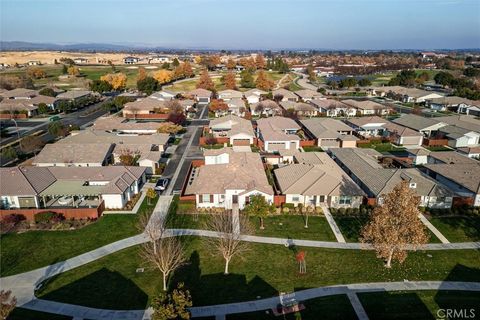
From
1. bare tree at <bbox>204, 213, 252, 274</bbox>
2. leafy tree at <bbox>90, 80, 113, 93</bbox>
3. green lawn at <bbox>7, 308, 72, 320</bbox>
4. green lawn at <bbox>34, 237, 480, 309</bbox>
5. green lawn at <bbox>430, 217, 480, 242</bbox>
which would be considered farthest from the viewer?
leafy tree at <bbox>90, 80, 113, 93</bbox>

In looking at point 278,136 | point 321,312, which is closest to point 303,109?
point 278,136

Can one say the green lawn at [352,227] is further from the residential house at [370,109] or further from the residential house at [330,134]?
the residential house at [370,109]

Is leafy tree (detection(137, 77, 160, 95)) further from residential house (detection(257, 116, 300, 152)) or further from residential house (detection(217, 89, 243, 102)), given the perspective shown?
residential house (detection(257, 116, 300, 152))

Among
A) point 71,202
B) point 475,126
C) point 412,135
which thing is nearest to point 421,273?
point 71,202

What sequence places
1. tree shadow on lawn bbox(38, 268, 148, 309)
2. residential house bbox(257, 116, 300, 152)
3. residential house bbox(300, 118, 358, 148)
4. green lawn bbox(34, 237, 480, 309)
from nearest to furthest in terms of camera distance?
tree shadow on lawn bbox(38, 268, 148, 309) → green lawn bbox(34, 237, 480, 309) → residential house bbox(257, 116, 300, 152) → residential house bbox(300, 118, 358, 148)

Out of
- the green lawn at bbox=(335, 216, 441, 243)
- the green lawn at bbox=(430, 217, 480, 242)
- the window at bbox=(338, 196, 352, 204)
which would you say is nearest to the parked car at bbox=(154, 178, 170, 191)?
the green lawn at bbox=(335, 216, 441, 243)
